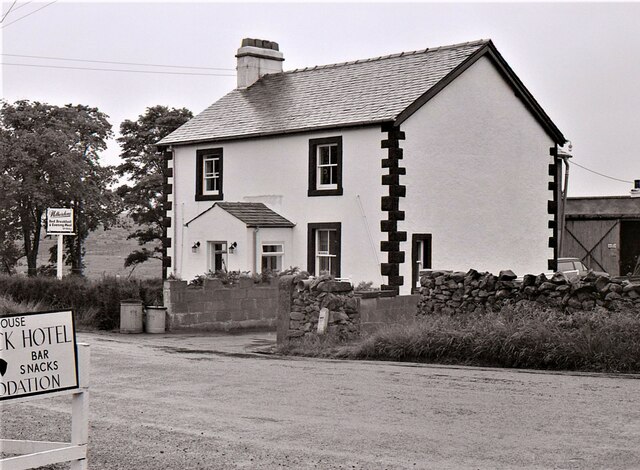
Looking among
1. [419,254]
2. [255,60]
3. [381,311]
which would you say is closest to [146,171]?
[255,60]

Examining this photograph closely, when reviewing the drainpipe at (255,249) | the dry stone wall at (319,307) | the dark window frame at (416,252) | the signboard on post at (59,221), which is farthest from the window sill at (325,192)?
the dry stone wall at (319,307)

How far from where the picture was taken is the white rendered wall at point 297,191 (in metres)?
27.1

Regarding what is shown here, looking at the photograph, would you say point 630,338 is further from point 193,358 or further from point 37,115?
point 37,115

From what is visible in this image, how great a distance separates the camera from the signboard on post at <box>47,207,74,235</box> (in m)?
28.4

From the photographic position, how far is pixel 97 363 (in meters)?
16.4

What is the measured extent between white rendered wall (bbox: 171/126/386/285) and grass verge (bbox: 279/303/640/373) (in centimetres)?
976

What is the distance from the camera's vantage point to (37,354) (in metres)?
7.03

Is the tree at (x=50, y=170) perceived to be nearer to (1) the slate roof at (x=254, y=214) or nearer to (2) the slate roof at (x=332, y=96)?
(2) the slate roof at (x=332, y=96)

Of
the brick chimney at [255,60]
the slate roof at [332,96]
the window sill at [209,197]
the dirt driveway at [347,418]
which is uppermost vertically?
the brick chimney at [255,60]

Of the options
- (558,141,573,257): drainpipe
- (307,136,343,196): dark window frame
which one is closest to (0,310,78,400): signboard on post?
(307,136,343,196): dark window frame

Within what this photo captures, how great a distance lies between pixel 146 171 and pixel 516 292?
3727cm

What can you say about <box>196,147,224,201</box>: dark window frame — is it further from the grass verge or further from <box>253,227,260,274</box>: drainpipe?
the grass verge

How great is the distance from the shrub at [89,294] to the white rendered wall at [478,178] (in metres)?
7.17

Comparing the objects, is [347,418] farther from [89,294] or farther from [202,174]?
[202,174]
